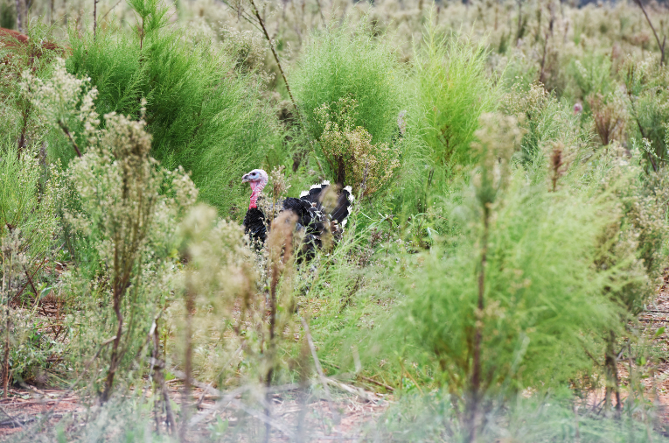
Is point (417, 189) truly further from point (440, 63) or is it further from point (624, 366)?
point (624, 366)

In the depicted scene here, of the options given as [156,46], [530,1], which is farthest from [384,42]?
[530,1]

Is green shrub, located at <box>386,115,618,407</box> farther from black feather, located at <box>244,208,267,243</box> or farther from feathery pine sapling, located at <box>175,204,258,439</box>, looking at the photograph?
black feather, located at <box>244,208,267,243</box>

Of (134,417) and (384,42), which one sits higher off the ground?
(384,42)

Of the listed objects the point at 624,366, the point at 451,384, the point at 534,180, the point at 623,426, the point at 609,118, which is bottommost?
→ the point at 624,366

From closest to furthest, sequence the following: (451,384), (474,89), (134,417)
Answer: (451,384) < (134,417) < (474,89)

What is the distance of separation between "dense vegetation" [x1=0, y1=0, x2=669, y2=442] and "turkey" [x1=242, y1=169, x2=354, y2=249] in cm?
30

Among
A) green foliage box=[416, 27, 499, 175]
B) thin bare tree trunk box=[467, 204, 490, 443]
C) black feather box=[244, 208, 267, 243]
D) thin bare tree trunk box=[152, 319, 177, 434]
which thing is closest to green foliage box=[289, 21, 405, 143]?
green foliage box=[416, 27, 499, 175]

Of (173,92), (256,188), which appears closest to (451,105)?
(256,188)

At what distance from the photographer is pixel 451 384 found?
196cm

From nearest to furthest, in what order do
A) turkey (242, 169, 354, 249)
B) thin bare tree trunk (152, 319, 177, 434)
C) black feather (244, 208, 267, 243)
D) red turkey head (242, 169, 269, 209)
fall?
1. thin bare tree trunk (152, 319, 177, 434)
2. turkey (242, 169, 354, 249)
3. black feather (244, 208, 267, 243)
4. red turkey head (242, 169, 269, 209)

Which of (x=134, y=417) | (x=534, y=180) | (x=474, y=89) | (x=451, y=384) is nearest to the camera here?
(x=451, y=384)

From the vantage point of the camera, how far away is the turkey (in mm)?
4329

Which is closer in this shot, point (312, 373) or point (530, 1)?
point (312, 373)

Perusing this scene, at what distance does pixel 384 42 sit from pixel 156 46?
2426mm
